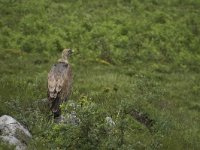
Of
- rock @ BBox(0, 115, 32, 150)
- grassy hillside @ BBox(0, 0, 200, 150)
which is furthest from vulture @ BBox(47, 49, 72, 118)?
rock @ BBox(0, 115, 32, 150)

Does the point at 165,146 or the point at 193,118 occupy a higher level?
the point at 165,146

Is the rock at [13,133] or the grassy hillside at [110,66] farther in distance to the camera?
the grassy hillside at [110,66]

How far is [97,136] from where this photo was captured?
1170 centimetres

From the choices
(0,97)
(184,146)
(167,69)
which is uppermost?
(0,97)

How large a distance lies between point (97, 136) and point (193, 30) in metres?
25.9

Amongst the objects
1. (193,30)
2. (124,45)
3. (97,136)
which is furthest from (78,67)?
(97,136)

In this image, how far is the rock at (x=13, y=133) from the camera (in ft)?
36.9

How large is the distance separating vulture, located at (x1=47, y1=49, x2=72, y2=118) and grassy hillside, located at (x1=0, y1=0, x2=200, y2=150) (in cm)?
51

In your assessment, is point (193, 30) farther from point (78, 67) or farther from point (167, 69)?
point (78, 67)

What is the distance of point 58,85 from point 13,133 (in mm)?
2086

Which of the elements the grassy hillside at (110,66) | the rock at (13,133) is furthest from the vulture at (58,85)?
the rock at (13,133)

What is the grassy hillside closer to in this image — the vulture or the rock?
the rock

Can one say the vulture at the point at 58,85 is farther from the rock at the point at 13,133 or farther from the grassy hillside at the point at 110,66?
the rock at the point at 13,133

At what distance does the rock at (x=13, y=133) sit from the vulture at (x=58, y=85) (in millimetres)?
1095
